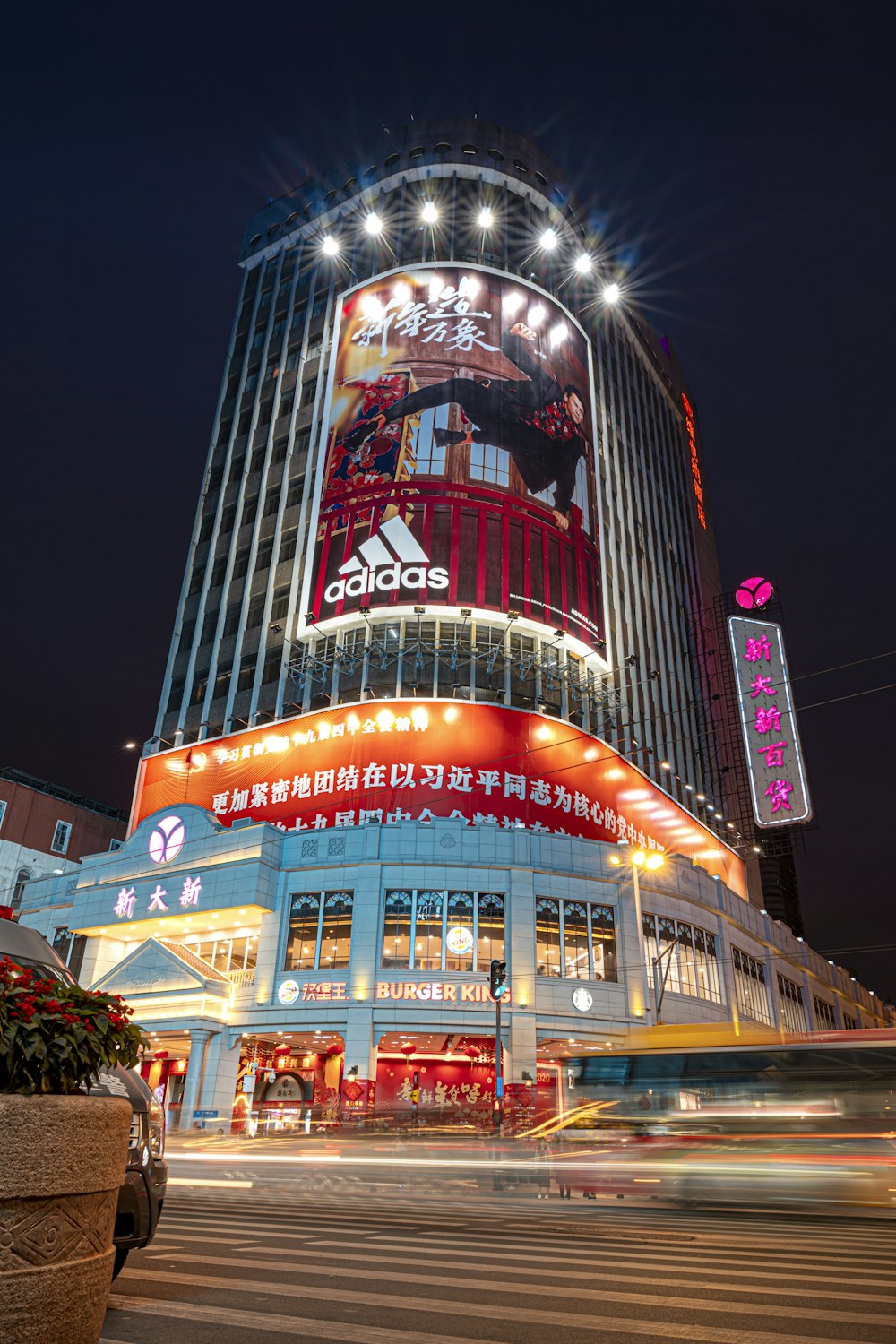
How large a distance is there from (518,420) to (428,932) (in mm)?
28963

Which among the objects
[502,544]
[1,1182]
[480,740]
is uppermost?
[502,544]

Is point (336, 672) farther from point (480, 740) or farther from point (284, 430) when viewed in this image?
point (284, 430)

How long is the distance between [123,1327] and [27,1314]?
5.38ft

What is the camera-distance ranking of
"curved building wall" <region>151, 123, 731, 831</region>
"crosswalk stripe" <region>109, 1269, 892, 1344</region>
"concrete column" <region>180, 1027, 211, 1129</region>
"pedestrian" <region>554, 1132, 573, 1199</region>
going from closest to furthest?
1. "crosswalk stripe" <region>109, 1269, 892, 1344</region>
2. "pedestrian" <region>554, 1132, 573, 1199</region>
3. "concrete column" <region>180, 1027, 211, 1129</region>
4. "curved building wall" <region>151, 123, 731, 831</region>

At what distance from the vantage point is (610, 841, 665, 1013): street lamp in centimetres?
3576

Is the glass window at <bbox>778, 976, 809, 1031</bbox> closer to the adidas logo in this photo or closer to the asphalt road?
the adidas logo

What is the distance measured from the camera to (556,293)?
203 feet

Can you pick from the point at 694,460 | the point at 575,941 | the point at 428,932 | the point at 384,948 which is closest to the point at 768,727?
the point at 575,941

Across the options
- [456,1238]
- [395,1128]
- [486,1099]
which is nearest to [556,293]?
[486,1099]

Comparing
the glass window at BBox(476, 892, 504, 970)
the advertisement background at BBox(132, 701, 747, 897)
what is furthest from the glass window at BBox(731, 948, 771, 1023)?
the glass window at BBox(476, 892, 504, 970)

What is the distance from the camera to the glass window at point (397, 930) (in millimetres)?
36375

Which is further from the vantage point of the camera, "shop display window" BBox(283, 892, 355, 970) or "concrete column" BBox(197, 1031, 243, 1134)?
"shop display window" BBox(283, 892, 355, 970)

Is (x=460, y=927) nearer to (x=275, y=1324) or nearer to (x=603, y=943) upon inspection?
(x=603, y=943)

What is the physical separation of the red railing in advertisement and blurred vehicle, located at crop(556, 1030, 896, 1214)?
30851 millimetres
